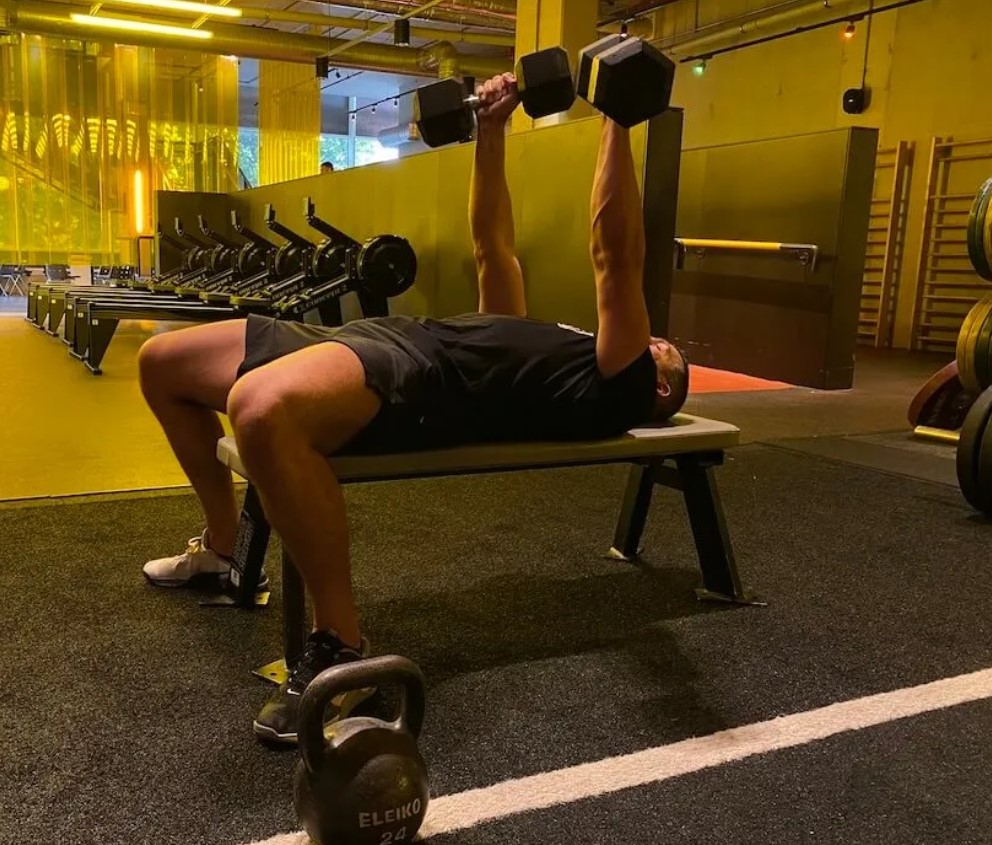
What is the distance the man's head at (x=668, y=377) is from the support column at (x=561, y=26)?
5.13 m

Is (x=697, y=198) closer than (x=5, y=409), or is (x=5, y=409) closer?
(x=5, y=409)

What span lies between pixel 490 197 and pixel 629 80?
52 cm

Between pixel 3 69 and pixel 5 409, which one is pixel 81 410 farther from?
pixel 3 69

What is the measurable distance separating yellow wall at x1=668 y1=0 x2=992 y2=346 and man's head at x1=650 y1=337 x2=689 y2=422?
6365 millimetres

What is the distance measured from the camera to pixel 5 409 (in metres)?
3.77

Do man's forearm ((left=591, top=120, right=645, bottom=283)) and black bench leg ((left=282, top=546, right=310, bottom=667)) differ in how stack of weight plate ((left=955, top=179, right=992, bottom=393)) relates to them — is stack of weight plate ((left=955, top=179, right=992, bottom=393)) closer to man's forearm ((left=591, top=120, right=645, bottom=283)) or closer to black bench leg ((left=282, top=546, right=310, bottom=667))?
man's forearm ((left=591, top=120, right=645, bottom=283))

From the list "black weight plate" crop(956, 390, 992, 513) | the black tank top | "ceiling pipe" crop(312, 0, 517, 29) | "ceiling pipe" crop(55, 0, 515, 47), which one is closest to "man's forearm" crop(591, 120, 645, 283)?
the black tank top

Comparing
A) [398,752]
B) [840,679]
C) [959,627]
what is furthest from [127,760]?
[959,627]

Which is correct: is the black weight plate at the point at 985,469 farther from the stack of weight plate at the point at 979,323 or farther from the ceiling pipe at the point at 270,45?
the ceiling pipe at the point at 270,45

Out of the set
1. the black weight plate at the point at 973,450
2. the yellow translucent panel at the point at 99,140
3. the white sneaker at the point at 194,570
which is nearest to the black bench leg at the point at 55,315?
the yellow translucent panel at the point at 99,140

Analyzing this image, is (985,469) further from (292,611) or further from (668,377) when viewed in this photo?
(292,611)

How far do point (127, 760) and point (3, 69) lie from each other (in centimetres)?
1033

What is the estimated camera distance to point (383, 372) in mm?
1351

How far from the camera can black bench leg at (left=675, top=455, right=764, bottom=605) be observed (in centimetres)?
178
